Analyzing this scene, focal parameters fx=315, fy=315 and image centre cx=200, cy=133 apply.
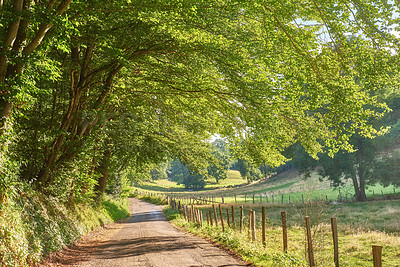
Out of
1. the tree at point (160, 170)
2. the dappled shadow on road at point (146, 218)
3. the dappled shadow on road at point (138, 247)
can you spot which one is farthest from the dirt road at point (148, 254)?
the tree at point (160, 170)

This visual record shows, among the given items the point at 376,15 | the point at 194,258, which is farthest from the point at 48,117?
the point at 376,15

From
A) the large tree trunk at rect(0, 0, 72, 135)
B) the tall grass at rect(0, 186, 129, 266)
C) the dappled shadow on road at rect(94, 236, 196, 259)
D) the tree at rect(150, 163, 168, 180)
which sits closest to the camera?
the tall grass at rect(0, 186, 129, 266)

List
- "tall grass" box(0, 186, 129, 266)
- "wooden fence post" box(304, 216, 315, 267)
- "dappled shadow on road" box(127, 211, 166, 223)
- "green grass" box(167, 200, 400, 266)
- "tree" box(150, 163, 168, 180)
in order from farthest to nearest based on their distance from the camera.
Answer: "tree" box(150, 163, 168, 180), "dappled shadow on road" box(127, 211, 166, 223), "green grass" box(167, 200, 400, 266), "wooden fence post" box(304, 216, 315, 267), "tall grass" box(0, 186, 129, 266)

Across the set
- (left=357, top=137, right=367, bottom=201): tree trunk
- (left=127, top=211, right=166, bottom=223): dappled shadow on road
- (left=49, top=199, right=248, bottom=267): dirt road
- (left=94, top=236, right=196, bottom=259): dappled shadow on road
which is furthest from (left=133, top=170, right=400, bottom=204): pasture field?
(left=127, top=211, right=166, bottom=223): dappled shadow on road

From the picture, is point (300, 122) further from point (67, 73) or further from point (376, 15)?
point (67, 73)

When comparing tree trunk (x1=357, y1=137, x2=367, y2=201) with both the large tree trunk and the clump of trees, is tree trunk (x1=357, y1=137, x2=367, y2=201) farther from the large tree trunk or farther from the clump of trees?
the large tree trunk

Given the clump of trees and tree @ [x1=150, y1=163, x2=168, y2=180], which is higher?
the clump of trees

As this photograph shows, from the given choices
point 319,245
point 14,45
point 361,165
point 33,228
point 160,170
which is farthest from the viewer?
point 160,170

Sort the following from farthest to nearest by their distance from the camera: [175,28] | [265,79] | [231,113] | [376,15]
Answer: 1. [231,113]
2. [265,79]
3. [175,28]
4. [376,15]

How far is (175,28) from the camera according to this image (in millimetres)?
8125

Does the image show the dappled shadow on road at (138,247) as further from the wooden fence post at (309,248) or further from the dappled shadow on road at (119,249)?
the wooden fence post at (309,248)

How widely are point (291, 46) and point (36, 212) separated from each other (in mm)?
8491

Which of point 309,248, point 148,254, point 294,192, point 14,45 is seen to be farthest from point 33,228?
point 294,192

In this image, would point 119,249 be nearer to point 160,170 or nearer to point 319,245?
point 319,245
